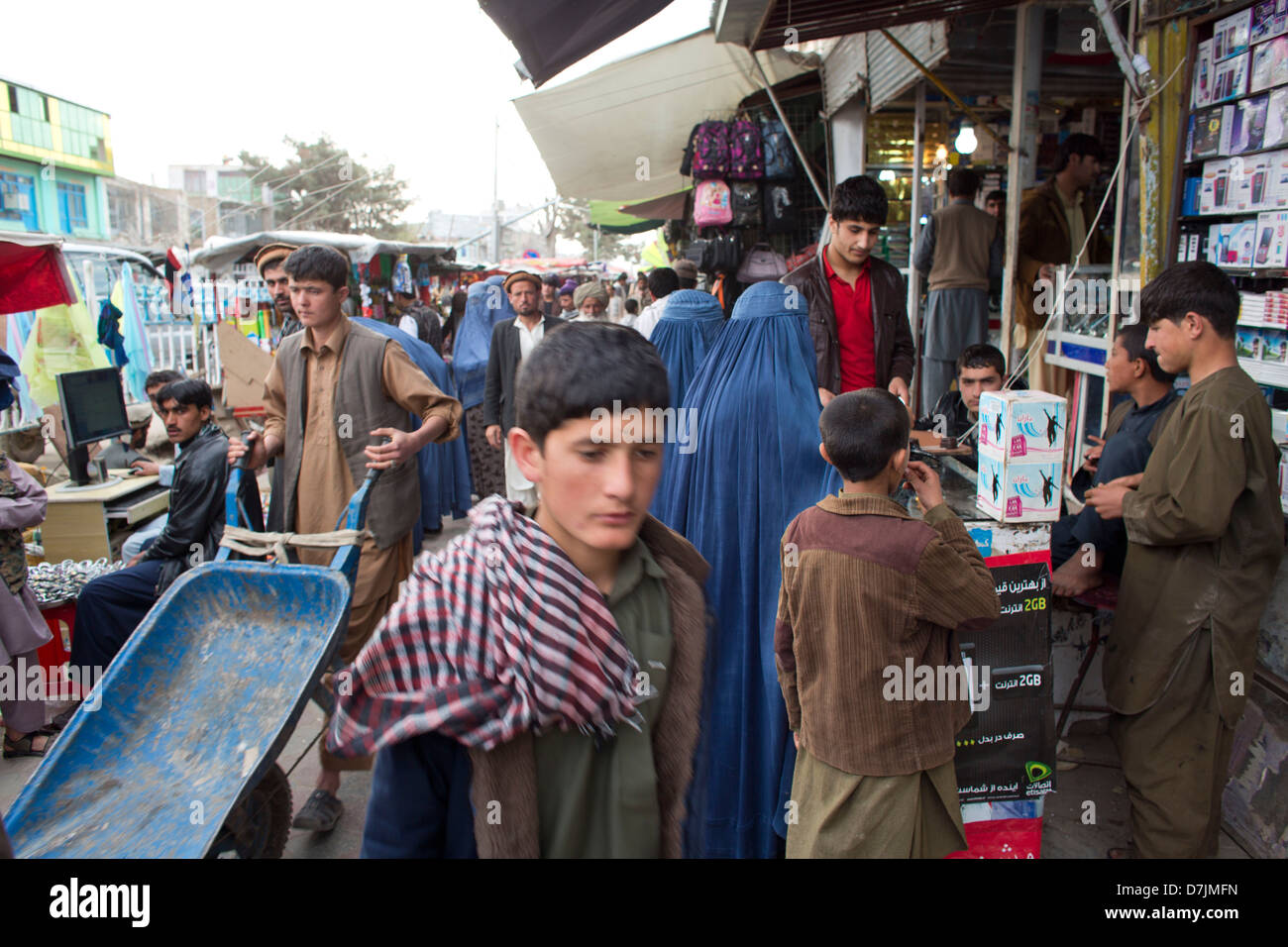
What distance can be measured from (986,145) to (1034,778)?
674 cm

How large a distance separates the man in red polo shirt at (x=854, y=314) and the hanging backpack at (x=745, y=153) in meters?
4.46

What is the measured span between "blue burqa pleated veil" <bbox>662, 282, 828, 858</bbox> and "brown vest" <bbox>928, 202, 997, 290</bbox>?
11.2ft

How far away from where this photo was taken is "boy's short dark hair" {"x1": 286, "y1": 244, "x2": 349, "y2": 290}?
3428 millimetres

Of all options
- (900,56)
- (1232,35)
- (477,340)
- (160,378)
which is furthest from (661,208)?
(1232,35)

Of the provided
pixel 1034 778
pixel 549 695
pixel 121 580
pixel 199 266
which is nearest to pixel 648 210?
pixel 199 266

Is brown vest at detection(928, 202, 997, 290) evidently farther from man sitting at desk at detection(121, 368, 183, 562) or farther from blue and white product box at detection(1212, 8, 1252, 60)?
man sitting at desk at detection(121, 368, 183, 562)

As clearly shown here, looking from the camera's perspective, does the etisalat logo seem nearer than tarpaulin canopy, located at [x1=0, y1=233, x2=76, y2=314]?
Yes

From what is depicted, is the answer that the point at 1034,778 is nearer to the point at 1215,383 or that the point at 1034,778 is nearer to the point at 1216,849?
the point at 1216,849

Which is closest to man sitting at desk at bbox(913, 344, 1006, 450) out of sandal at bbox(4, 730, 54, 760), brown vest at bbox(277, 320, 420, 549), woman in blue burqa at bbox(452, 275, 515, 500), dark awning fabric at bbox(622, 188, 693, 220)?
brown vest at bbox(277, 320, 420, 549)

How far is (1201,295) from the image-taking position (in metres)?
2.66

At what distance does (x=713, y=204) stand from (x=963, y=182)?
2.70m

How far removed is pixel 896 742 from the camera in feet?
7.23

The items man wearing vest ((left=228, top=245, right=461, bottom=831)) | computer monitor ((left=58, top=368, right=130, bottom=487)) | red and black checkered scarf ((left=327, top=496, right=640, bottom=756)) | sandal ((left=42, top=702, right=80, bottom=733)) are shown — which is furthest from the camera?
computer monitor ((left=58, top=368, right=130, bottom=487))
